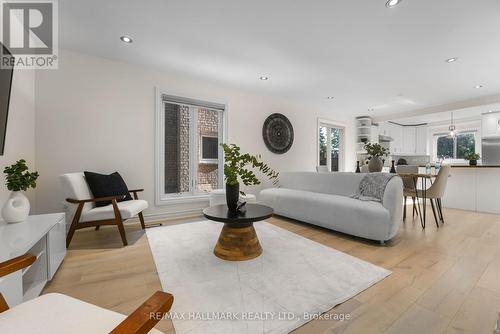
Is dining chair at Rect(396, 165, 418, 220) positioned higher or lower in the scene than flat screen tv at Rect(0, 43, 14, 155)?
lower

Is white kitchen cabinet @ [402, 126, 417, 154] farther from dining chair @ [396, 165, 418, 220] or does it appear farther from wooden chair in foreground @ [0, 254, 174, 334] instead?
wooden chair in foreground @ [0, 254, 174, 334]

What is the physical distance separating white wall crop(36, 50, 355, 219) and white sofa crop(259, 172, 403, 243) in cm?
169

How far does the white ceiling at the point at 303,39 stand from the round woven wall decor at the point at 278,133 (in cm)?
96

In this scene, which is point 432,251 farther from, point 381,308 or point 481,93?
point 481,93

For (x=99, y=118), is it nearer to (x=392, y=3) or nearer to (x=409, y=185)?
(x=392, y=3)

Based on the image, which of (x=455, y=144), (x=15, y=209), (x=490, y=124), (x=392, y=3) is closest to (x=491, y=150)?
(x=490, y=124)

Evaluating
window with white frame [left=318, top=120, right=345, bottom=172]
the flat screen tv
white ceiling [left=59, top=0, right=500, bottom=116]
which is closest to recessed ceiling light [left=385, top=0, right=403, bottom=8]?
white ceiling [left=59, top=0, right=500, bottom=116]

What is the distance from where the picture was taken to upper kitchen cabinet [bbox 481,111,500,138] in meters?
5.55

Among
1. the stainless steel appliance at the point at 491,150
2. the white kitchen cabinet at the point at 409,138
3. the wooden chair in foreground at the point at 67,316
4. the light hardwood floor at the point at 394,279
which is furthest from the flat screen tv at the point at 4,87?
the white kitchen cabinet at the point at 409,138

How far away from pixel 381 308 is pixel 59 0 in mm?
3607

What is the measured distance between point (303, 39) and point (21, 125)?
10.8 ft

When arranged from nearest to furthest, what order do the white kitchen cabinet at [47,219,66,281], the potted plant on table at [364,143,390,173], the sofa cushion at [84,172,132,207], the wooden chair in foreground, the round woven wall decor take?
the wooden chair in foreground
the white kitchen cabinet at [47,219,66,281]
the sofa cushion at [84,172,132,207]
the potted plant on table at [364,143,390,173]
the round woven wall decor

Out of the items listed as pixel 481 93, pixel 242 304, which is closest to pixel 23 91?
pixel 242 304

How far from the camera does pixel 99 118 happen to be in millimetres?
2984
